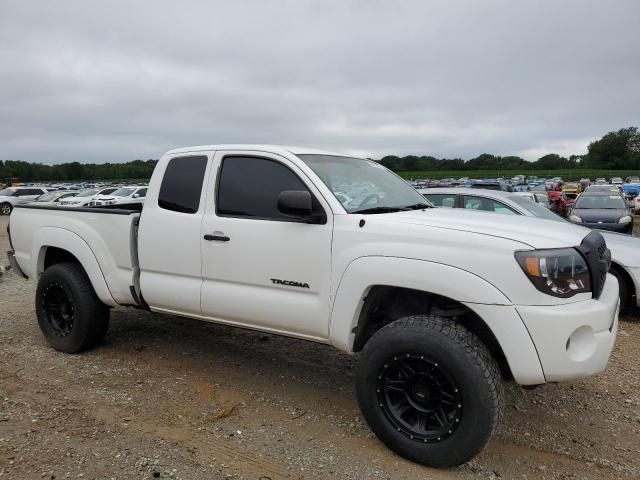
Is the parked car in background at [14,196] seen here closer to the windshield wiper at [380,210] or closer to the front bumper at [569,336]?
the windshield wiper at [380,210]

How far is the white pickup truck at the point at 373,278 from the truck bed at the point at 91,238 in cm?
2

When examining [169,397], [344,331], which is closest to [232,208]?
[344,331]

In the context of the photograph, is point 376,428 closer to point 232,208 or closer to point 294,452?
point 294,452

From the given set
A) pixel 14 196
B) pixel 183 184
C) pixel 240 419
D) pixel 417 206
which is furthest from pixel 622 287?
pixel 14 196

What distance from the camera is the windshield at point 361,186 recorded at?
3.54 metres

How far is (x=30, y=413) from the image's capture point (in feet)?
11.9

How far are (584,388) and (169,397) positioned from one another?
11.2 ft

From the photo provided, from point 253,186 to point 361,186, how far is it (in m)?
0.81

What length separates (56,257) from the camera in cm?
520

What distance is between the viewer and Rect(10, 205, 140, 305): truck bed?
431 centimetres

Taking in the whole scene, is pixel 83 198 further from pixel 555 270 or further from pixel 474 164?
pixel 474 164

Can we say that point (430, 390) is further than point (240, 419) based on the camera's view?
No

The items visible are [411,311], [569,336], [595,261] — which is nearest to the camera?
[569,336]

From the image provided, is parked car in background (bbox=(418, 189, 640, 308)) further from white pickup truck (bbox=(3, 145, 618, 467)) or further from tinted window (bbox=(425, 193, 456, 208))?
white pickup truck (bbox=(3, 145, 618, 467))
